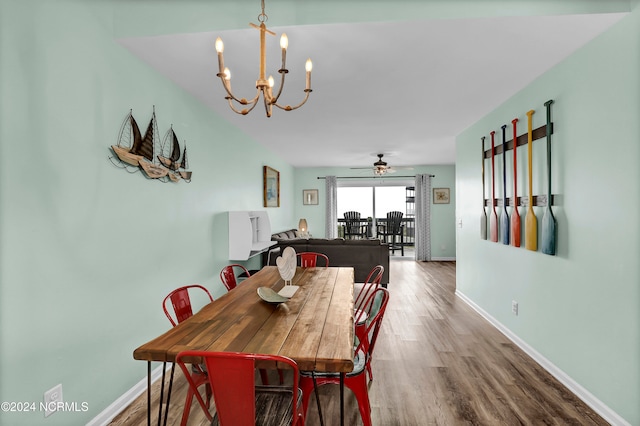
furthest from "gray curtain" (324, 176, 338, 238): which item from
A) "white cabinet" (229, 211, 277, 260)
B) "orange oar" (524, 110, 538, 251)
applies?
"orange oar" (524, 110, 538, 251)

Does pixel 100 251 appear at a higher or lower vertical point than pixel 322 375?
higher

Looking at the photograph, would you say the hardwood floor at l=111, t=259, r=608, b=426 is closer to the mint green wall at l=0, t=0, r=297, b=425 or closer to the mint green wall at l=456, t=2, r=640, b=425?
the mint green wall at l=456, t=2, r=640, b=425

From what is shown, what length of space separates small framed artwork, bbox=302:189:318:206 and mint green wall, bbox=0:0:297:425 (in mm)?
5924

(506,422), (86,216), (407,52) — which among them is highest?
(407,52)

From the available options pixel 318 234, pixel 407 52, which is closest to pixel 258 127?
pixel 407 52

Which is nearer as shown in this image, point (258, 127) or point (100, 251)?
point (100, 251)

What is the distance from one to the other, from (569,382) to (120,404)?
306cm

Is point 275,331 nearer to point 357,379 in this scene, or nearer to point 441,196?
point 357,379

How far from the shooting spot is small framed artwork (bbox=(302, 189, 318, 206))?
8.69m

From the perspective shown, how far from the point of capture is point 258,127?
4441 mm

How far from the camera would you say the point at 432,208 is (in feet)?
27.2

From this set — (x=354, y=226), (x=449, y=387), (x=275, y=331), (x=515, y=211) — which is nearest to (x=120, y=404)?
(x=275, y=331)

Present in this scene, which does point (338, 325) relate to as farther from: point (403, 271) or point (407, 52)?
point (403, 271)

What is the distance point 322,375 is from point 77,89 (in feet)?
6.74
